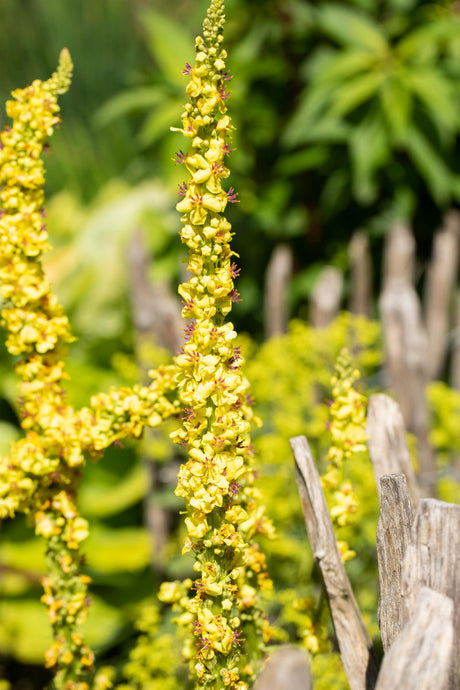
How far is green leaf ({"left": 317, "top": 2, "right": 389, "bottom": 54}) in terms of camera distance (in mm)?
2590

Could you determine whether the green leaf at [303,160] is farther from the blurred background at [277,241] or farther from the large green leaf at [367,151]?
the large green leaf at [367,151]

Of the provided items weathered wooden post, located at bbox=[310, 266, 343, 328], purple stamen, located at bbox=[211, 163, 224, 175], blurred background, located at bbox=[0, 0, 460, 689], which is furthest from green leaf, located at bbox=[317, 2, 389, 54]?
purple stamen, located at bbox=[211, 163, 224, 175]

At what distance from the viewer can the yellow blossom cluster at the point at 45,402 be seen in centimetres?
98

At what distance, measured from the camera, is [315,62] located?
2.79 metres

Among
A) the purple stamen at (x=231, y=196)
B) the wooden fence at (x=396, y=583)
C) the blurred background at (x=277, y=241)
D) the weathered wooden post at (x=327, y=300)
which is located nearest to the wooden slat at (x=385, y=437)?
the wooden fence at (x=396, y=583)

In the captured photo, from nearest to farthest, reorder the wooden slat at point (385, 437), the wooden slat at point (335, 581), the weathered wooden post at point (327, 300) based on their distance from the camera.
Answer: the wooden slat at point (335, 581) → the wooden slat at point (385, 437) → the weathered wooden post at point (327, 300)

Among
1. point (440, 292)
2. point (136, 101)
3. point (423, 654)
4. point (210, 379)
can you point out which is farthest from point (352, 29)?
point (423, 654)

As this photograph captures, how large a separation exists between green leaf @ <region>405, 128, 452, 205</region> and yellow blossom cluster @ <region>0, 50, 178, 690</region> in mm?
1833

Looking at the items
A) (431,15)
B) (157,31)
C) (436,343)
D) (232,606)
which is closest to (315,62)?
(431,15)

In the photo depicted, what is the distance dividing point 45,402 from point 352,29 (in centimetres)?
219

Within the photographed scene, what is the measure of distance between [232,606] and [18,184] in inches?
26.3

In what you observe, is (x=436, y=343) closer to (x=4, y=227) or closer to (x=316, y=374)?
(x=316, y=374)

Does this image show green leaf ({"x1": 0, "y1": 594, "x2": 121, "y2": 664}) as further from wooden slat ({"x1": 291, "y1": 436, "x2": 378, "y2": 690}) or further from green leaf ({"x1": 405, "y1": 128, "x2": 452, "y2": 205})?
green leaf ({"x1": 405, "y1": 128, "x2": 452, "y2": 205})

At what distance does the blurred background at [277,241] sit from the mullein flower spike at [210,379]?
123cm
